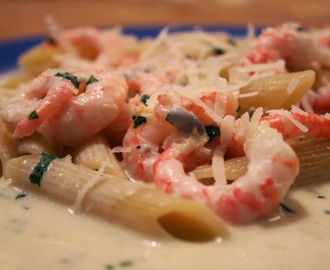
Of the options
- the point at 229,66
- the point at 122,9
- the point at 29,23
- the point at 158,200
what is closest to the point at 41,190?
the point at 158,200

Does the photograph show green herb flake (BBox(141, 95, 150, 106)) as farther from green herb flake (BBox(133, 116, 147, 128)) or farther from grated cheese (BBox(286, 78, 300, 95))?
grated cheese (BBox(286, 78, 300, 95))

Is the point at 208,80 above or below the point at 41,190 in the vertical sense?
above

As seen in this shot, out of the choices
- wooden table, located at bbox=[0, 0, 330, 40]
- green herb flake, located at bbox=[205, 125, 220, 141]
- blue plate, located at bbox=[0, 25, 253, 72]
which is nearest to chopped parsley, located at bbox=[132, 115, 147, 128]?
green herb flake, located at bbox=[205, 125, 220, 141]

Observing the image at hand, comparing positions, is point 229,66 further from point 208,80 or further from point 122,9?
point 122,9

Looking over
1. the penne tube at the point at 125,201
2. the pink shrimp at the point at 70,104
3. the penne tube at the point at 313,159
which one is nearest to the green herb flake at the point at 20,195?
the penne tube at the point at 125,201

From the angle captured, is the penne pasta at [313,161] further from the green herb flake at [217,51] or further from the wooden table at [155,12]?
the wooden table at [155,12]

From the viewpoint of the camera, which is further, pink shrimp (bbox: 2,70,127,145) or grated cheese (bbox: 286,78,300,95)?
grated cheese (bbox: 286,78,300,95)
